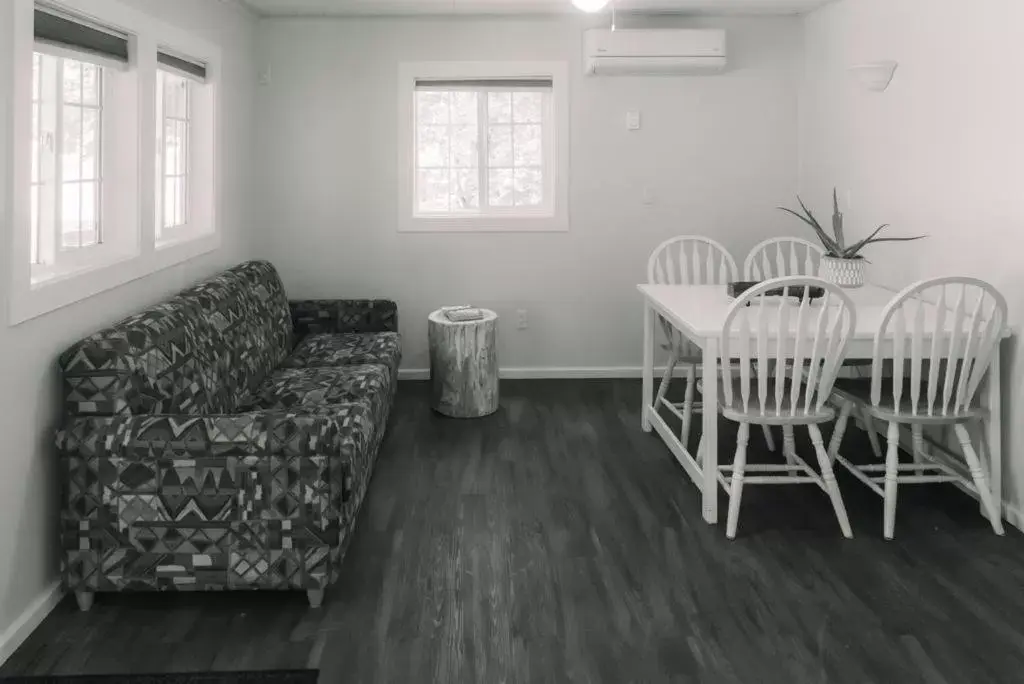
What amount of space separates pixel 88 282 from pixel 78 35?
0.85 m

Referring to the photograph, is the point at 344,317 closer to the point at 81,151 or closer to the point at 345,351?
the point at 345,351

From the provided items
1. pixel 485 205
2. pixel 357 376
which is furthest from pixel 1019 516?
pixel 485 205

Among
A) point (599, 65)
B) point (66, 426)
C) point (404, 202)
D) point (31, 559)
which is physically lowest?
point (31, 559)

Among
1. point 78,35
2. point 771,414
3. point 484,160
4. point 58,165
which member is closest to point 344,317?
point 484,160

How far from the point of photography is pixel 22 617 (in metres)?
2.62

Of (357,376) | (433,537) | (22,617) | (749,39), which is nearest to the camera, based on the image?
(22,617)

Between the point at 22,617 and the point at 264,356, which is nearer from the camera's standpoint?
the point at 22,617

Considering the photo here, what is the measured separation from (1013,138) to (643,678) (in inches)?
98.8

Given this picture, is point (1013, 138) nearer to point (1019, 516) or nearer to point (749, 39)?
point (1019, 516)

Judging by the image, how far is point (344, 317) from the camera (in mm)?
5281

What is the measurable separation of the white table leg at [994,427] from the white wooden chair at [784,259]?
1.16 meters

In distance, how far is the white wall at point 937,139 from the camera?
354 centimetres

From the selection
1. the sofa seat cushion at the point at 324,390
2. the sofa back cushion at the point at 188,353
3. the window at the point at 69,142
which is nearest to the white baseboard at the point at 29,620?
the sofa back cushion at the point at 188,353

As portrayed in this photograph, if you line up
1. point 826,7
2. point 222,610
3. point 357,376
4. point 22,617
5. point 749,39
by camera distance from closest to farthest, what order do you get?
1. point 22,617
2. point 222,610
3. point 357,376
4. point 826,7
5. point 749,39
